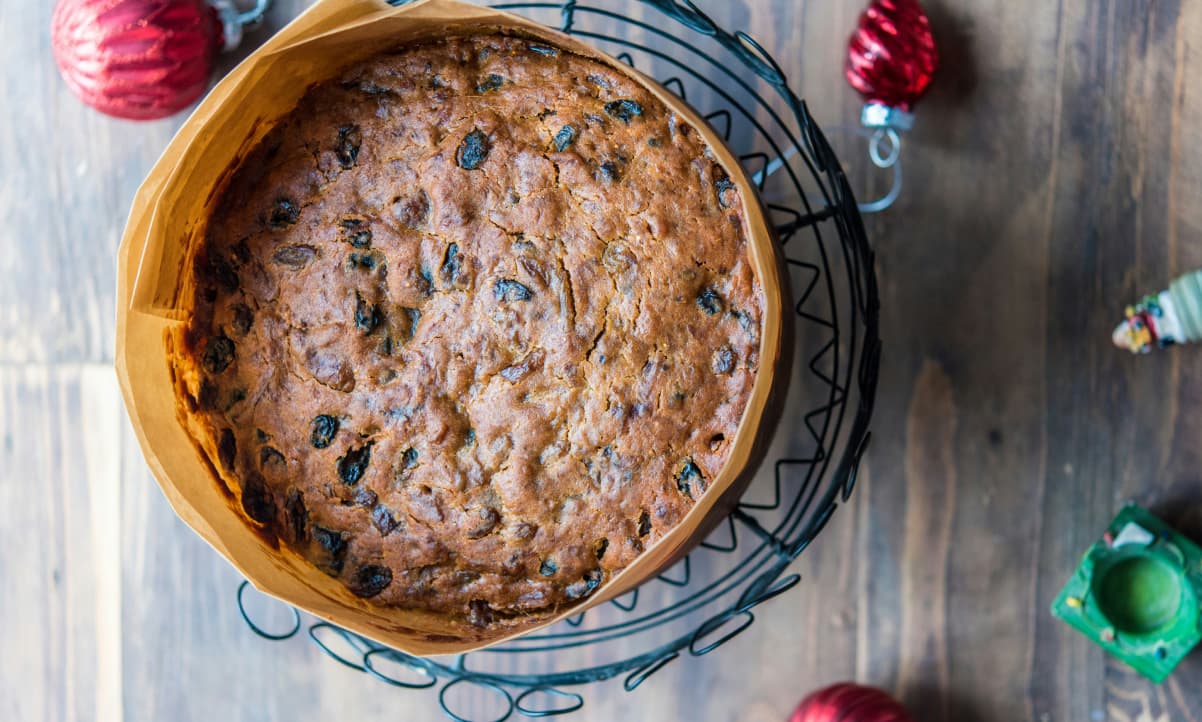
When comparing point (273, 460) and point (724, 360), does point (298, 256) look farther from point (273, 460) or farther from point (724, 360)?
point (724, 360)

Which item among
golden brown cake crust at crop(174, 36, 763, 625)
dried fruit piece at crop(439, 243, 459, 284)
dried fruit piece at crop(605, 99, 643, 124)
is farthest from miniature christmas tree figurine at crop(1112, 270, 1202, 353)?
dried fruit piece at crop(439, 243, 459, 284)

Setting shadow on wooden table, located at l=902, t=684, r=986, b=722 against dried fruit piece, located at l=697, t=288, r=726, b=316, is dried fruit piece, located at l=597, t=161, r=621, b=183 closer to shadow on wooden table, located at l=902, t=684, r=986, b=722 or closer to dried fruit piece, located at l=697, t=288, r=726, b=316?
dried fruit piece, located at l=697, t=288, r=726, b=316

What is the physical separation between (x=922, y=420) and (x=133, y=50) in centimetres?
166

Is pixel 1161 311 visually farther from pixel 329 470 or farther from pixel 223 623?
pixel 223 623

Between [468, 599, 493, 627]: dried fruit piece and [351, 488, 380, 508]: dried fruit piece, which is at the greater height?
[351, 488, 380, 508]: dried fruit piece

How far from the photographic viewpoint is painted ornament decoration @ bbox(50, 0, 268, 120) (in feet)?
5.46

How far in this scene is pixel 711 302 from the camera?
141cm

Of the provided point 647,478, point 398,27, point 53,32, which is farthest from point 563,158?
point 53,32

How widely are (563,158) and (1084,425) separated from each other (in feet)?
4.00

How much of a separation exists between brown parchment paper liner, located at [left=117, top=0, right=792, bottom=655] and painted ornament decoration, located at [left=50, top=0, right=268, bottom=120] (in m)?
0.37

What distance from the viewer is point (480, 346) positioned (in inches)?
57.7

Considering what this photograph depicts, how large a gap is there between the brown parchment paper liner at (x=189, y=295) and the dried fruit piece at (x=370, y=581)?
0.02 metres

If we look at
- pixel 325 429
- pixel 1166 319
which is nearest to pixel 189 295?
pixel 325 429

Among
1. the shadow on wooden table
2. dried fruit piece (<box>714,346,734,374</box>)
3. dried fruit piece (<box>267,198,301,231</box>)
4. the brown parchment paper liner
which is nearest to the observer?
the brown parchment paper liner
